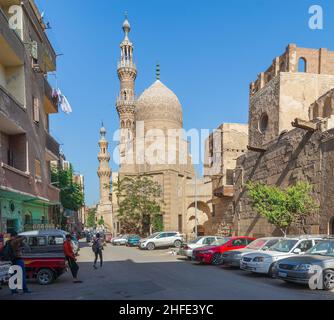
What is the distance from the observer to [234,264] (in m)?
14.2

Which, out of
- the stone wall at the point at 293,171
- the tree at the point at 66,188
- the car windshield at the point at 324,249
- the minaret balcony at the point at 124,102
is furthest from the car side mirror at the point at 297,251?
the minaret balcony at the point at 124,102

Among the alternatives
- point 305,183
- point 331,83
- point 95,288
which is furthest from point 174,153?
point 95,288

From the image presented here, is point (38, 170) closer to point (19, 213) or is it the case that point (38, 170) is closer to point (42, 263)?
point (19, 213)

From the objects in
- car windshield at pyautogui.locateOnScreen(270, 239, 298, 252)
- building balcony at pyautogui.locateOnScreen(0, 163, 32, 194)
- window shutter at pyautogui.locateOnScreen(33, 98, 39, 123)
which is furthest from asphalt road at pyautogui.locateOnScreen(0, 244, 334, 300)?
window shutter at pyautogui.locateOnScreen(33, 98, 39, 123)

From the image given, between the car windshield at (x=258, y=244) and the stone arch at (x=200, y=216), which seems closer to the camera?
the car windshield at (x=258, y=244)

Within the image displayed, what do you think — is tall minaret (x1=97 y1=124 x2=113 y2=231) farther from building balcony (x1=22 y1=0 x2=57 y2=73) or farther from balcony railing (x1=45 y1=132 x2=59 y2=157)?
building balcony (x1=22 y1=0 x2=57 y2=73)

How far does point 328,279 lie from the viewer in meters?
9.48

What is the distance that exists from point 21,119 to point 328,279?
49.2ft

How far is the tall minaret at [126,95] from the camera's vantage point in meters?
58.6

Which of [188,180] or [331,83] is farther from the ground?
[331,83]

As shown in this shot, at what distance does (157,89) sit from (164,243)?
31983 millimetres

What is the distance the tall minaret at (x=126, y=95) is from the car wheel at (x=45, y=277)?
151 ft

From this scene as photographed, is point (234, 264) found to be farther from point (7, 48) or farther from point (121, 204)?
point (121, 204)

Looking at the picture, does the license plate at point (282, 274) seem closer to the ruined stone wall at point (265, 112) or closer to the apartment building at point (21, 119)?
the apartment building at point (21, 119)
